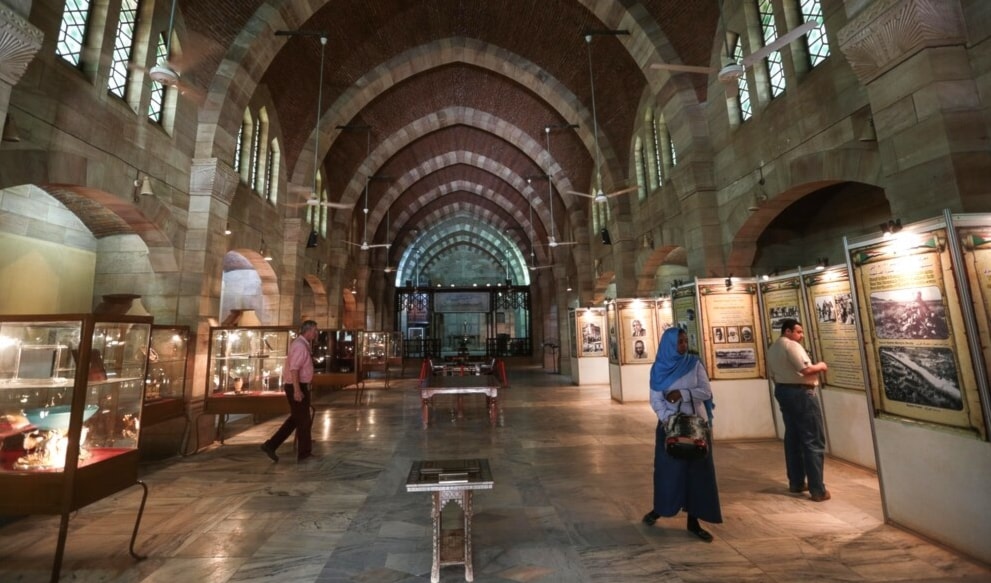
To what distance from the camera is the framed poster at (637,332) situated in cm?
977

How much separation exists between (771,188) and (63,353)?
919 centimetres

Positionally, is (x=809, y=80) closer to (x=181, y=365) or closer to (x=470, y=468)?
(x=470, y=468)

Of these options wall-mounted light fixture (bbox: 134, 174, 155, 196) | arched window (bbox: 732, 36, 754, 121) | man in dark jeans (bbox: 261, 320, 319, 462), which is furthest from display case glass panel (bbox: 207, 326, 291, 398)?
arched window (bbox: 732, 36, 754, 121)

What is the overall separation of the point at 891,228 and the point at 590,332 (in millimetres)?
9976

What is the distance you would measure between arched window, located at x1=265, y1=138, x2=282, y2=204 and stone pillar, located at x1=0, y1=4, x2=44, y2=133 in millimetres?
6962

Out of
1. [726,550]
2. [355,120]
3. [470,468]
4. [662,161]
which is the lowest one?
[726,550]

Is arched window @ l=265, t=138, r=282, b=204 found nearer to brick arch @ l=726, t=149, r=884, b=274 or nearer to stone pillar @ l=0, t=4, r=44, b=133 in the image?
stone pillar @ l=0, t=4, r=44, b=133

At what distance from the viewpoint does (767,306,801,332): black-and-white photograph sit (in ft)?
19.0

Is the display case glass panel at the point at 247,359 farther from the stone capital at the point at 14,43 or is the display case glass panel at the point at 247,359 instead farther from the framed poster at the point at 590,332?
the framed poster at the point at 590,332

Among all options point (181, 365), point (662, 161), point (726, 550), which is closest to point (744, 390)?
point (726, 550)

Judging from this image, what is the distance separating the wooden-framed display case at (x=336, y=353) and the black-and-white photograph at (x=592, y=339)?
7.06m

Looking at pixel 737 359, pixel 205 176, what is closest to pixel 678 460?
pixel 737 359

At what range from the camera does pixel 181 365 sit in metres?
6.25

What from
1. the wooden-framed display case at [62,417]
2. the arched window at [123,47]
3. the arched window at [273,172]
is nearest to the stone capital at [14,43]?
the arched window at [123,47]
